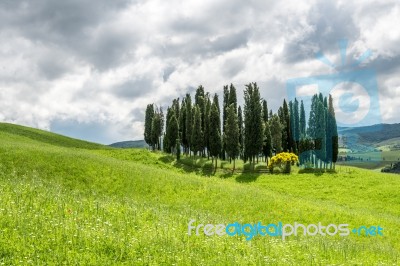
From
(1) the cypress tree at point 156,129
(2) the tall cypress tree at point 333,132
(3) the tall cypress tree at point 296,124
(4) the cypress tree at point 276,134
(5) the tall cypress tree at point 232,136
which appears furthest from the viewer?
(1) the cypress tree at point 156,129

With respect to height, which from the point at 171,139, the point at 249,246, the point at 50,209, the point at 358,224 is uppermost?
the point at 171,139

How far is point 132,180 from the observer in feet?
111

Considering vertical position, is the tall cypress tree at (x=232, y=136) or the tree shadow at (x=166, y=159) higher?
the tall cypress tree at (x=232, y=136)

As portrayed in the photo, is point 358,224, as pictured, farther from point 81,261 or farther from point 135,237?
point 81,261

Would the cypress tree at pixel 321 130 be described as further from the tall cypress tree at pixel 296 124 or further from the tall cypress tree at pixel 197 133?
the tall cypress tree at pixel 197 133

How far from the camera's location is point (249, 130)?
8056 centimetres

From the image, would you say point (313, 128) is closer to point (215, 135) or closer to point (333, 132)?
point (333, 132)

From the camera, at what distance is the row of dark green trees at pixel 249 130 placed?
261ft

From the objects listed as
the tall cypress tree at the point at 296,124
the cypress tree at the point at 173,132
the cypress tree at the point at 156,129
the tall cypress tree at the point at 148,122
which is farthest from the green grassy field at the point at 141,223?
the tall cypress tree at the point at 148,122

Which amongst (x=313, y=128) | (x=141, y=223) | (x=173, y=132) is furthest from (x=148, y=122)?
(x=141, y=223)

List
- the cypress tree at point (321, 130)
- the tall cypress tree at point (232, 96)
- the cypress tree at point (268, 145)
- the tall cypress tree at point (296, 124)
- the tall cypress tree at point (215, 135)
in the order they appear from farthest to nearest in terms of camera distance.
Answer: the tall cypress tree at point (232, 96)
the tall cypress tree at point (296, 124)
the cypress tree at point (268, 145)
the cypress tree at point (321, 130)
the tall cypress tree at point (215, 135)

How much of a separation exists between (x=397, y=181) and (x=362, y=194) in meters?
12.4

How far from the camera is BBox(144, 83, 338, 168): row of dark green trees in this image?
79.5 m

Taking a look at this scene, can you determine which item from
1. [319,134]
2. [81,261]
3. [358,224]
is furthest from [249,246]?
[319,134]
